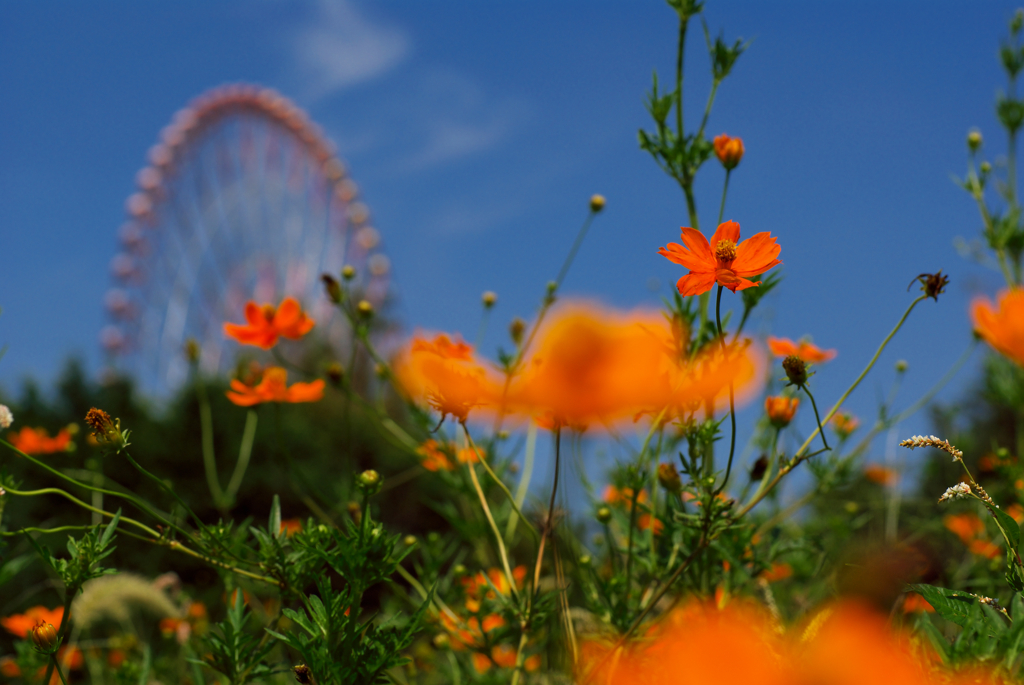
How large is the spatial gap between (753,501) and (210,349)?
51.4 feet

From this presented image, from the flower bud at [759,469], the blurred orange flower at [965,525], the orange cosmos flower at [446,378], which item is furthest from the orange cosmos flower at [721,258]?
the blurred orange flower at [965,525]

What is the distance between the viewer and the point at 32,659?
4.33 feet

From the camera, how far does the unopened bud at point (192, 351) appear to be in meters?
1.72

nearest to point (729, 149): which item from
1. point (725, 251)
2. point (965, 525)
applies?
point (725, 251)

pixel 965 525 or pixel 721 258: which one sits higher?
pixel 721 258

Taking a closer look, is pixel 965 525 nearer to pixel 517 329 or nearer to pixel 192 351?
pixel 517 329

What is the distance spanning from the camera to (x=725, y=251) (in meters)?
0.68

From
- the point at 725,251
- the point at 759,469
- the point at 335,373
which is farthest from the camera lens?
the point at 335,373

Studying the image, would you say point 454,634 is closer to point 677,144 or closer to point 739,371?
point 739,371

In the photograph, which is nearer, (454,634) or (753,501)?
(753,501)

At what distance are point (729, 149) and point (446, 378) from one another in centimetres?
59

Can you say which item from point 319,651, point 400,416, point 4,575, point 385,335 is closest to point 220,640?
point 319,651

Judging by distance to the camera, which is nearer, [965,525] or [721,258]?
[721,258]

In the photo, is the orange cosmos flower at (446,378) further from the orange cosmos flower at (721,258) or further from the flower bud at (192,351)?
the flower bud at (192,351)
